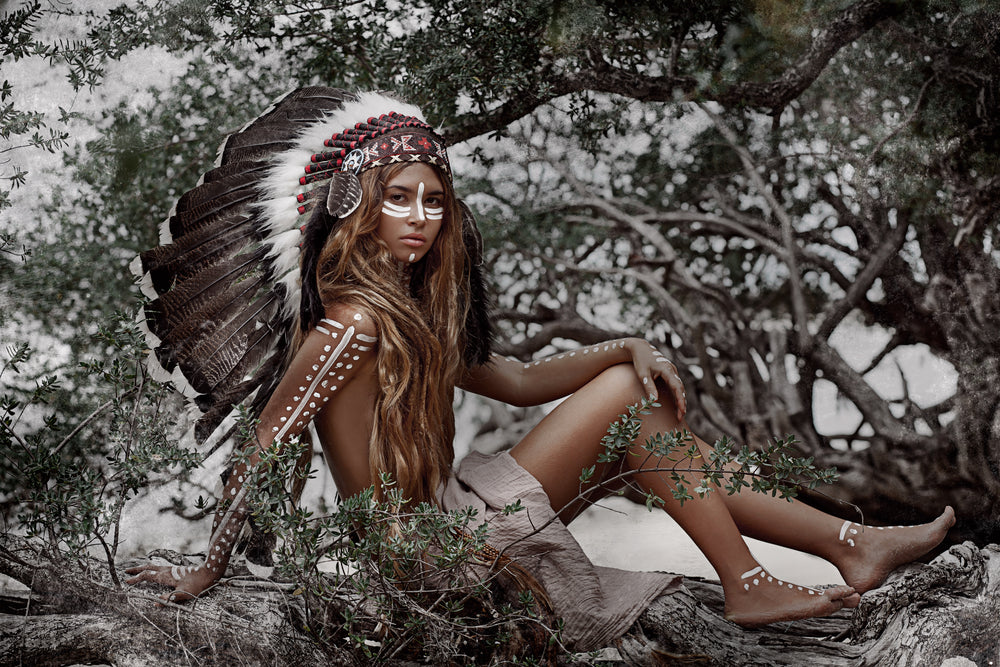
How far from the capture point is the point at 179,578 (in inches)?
77.0

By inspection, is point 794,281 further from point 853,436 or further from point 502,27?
point 502,27

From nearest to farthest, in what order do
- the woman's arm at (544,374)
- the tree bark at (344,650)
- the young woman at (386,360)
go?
the tree bark at (344,650), the young woman at (386,360), the woman's arm at (544,374)

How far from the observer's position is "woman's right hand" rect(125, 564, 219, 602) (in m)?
1.92

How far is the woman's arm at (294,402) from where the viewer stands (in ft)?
6.31

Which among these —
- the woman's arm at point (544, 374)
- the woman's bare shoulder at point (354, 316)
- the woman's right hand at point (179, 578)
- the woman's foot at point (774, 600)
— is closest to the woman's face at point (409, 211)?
the woman's bare shoulder at point (354, 316)

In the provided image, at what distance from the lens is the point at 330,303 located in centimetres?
202

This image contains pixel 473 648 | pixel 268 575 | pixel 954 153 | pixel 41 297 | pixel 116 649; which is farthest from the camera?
pixel 954 153

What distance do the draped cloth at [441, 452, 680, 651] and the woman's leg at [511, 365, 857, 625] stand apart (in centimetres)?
8

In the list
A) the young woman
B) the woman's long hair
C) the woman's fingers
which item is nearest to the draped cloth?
the young woman

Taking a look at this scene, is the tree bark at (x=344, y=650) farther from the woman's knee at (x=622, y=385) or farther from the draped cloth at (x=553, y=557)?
the woman's knee at (x=622, y=385)

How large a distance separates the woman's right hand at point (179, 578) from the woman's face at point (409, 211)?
83 centimetres


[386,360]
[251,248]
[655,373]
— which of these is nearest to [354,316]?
[386,360]

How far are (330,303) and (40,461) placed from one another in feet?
2.39

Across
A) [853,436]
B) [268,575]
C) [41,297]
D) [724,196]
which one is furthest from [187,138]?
[853,436]
